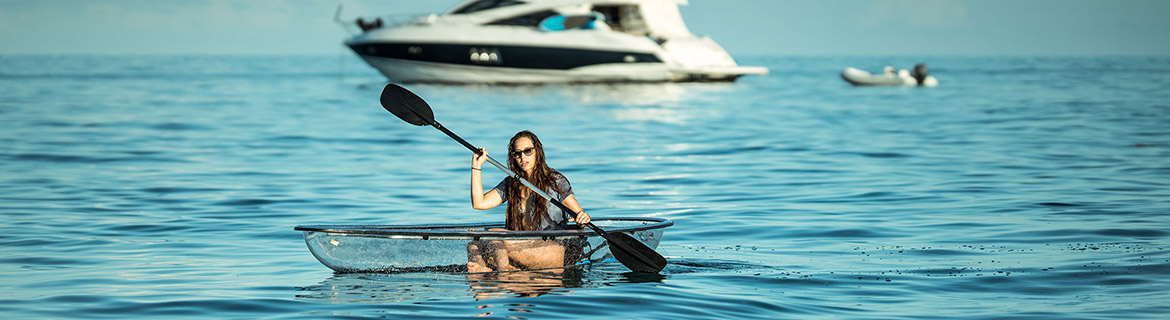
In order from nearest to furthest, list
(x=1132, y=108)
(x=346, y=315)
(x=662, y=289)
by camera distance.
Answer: (x=346, y=315), (x=662, y=289), (x=1132, y=108)

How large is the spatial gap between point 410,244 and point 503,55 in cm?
3615

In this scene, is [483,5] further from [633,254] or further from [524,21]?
[633,254]

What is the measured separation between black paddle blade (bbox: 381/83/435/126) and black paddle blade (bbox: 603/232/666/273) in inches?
66.3

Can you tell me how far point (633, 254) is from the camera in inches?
330

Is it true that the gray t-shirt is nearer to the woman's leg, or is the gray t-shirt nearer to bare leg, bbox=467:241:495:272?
the woman's leg

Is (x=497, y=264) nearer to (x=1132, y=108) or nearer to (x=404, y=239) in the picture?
(x=404, y=239)

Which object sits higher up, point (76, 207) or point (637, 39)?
point (637, 39)

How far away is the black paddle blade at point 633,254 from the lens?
8312 mm

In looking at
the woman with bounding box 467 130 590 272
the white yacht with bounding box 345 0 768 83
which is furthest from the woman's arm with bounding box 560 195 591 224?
the white yacht with bounding box 345 0 768 83

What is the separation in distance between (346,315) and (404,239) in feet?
3.51

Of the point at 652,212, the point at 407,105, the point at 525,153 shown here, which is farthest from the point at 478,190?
the point at 652,212

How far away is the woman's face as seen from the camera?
809cm

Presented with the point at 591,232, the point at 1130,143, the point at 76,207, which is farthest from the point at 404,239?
the point at 1130,143

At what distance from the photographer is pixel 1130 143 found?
21.5 metres
